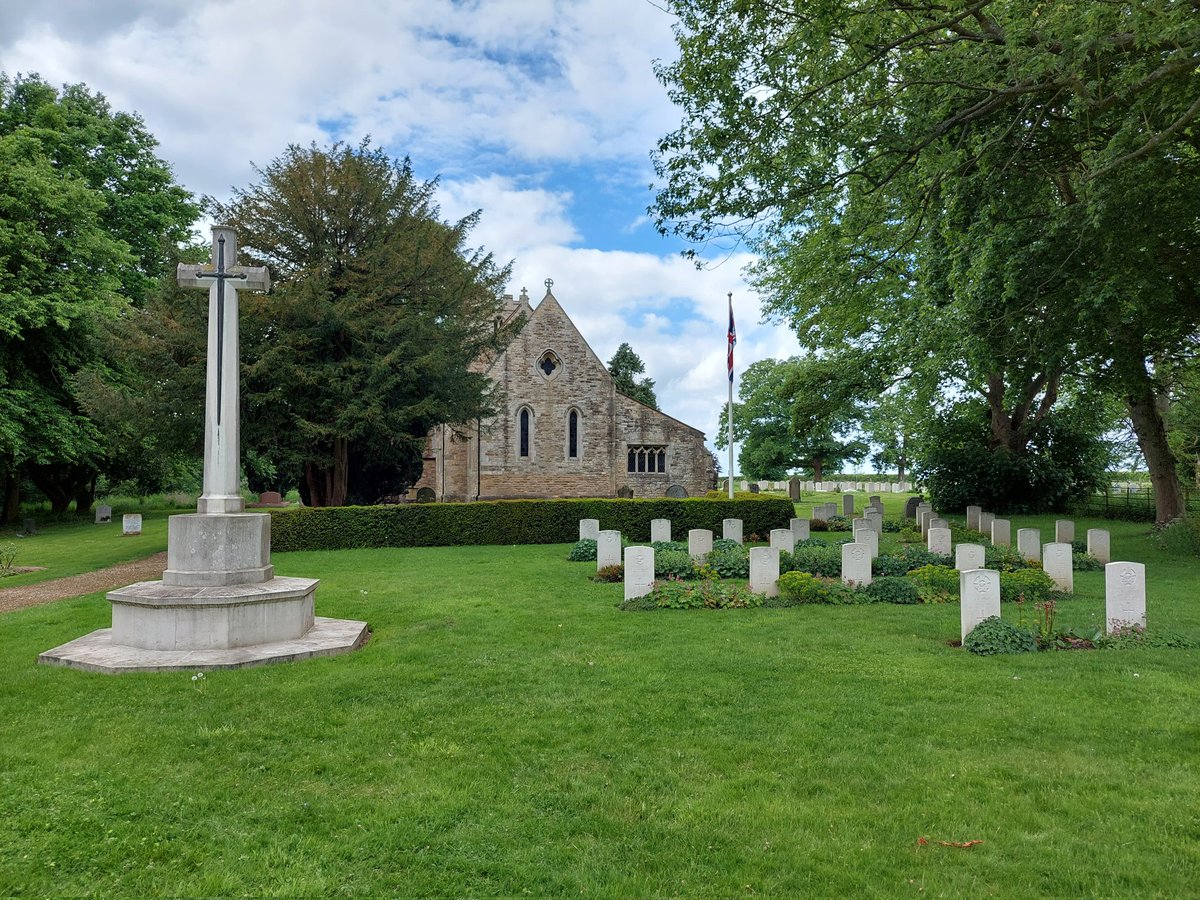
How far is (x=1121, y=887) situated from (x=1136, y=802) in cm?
106

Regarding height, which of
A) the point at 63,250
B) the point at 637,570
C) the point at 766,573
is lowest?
the point at 766,573

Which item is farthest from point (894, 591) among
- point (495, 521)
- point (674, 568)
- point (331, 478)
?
point (331, 478)

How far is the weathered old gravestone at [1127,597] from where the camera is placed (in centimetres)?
854

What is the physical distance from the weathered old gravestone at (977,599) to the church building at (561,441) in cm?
2378

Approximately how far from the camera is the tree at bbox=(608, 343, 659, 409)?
51.9m

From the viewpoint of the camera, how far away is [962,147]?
10.8 m

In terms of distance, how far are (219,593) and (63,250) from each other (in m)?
22.9

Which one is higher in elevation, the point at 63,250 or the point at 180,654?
the point at 63,250

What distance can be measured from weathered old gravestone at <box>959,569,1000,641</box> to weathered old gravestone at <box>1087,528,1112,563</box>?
865 centimetres

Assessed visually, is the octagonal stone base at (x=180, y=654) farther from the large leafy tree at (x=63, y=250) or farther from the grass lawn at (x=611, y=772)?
the large leafy tree at (x=63, y=250)

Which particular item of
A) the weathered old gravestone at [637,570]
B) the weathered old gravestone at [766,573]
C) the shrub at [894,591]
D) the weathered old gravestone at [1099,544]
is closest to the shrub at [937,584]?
the shrub at [894,591]

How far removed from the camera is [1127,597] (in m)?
8.59

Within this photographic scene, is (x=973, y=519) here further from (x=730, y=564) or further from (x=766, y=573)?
(x=766, y=573)

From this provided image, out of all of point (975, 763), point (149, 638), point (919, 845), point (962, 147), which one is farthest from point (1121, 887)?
point (962, 147)
